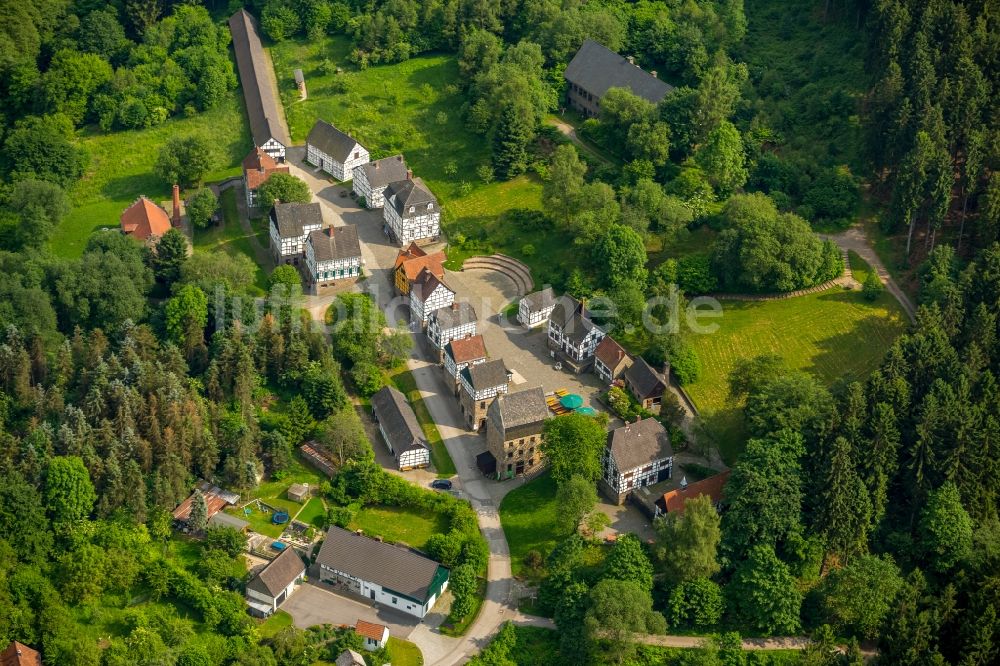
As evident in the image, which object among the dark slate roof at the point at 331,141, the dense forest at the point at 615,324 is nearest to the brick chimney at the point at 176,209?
the dense forest at the point at 615,324

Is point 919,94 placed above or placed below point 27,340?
→ above

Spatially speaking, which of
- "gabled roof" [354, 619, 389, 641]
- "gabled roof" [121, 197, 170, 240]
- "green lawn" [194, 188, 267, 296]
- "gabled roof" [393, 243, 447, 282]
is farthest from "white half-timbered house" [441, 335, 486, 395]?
"gabled roof" [121, 197, 170, 240]

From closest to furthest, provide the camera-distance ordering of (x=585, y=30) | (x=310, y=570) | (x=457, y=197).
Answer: (x=310, y=570)
(x=457, y=197)
(x=585, y=30)

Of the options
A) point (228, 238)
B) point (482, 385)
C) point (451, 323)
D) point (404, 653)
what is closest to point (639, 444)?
point (482, 385)

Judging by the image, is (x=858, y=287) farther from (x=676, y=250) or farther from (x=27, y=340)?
(x=27, y=340)

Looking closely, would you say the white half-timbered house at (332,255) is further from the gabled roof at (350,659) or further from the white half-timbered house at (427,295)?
the gabled roof at (350,659)

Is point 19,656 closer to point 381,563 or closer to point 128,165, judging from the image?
point 381,563

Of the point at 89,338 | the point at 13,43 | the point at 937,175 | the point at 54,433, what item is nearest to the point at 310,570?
the point at 54,433
